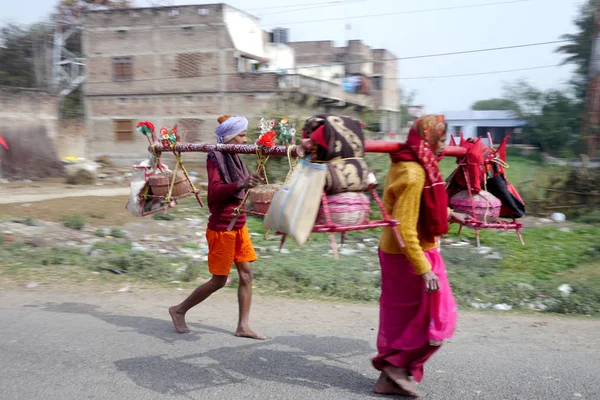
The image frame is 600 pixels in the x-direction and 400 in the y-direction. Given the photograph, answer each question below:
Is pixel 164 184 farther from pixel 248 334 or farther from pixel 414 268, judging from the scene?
pixel 414 268

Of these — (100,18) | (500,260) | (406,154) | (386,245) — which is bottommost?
(500,260)

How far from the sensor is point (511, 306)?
6.86 meters

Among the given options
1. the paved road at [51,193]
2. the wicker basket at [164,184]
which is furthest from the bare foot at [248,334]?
the paved road at [51,193]

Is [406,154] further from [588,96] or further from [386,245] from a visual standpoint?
[588,96]

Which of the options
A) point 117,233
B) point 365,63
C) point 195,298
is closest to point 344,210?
point 195,298

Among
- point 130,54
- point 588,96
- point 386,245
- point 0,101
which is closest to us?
point 386,245

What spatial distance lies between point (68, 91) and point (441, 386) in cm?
3381

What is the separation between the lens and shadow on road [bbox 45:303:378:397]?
407 cm

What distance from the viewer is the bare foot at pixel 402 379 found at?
378cm

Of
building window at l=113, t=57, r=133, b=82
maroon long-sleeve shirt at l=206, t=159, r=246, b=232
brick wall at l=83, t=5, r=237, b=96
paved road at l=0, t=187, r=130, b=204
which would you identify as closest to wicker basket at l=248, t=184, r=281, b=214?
maroon long-sleeve shirt at l=206, t=159, r=246, b=232

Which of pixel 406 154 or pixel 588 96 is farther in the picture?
pixel 588 96

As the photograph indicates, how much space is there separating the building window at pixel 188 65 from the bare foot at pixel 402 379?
25.7 metres

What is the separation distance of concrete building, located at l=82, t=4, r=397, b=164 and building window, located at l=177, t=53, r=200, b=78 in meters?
0.05

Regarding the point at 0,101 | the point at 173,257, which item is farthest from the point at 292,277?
the point at 0,101
